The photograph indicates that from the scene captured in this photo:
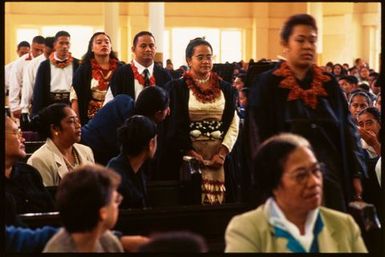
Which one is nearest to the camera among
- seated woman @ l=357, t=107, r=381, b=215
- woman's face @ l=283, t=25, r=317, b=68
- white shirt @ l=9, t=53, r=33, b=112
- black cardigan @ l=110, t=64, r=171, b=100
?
woman's face @ l=283, t=25, r=317, b=68

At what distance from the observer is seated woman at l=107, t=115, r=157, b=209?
207 cm

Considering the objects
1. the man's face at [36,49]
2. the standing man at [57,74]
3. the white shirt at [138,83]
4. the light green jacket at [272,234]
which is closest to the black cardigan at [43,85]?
the standing man at [57,74]

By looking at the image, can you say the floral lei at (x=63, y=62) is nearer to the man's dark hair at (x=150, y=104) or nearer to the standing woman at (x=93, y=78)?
the standing woman at (x=93, y=78)

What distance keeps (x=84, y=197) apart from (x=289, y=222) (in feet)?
1.30

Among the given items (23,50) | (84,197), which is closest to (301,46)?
(84,197)

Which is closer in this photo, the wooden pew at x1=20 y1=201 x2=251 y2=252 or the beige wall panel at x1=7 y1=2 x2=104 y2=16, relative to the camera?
the wooden pew at x1=20 y1=201 x2=251 y2=252

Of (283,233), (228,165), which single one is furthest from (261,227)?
(228,165)

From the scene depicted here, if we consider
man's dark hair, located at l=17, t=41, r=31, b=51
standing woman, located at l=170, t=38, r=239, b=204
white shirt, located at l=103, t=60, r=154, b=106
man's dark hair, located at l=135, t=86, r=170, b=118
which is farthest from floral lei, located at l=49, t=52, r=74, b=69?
man's dark hair, located at l=17, t=41, r=31, b=51

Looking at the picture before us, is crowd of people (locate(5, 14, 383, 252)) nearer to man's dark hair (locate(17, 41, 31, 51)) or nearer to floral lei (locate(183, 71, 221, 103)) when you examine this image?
floral lei (locate(183, 71, 221, 103))

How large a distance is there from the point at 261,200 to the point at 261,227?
7 centimetres

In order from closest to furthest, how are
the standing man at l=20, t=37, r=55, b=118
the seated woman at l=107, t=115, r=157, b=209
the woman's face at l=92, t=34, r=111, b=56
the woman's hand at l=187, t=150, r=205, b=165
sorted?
1. the seated woman at l=107, t=115, r=157, b=209
2. the woman's hand at l=187, t=150, r=205, b=165
3. the woman's face at l=92, t=34, r=111, b=56
4. the standing man at l=20, t=37, r=55, b=118

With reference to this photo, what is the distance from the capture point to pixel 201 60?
286cm

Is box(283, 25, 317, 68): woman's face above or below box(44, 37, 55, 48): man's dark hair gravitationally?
below

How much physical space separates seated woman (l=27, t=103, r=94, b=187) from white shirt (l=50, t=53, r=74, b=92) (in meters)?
0.98
